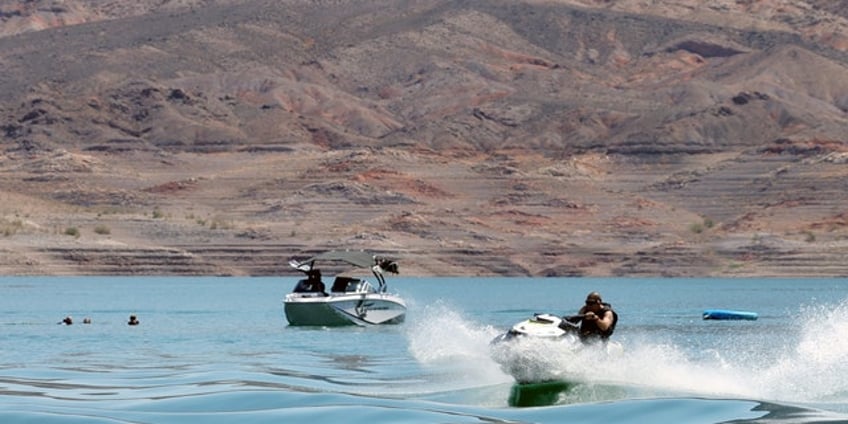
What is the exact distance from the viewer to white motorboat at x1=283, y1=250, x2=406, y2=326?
74.1m

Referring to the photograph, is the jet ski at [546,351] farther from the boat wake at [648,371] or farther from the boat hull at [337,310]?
the boat hull at [337,310]

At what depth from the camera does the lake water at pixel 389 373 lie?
116 feet

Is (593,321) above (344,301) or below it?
below

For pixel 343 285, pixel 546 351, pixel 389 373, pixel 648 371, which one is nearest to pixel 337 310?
pixel 343 285

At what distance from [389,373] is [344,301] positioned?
25590 millimetres

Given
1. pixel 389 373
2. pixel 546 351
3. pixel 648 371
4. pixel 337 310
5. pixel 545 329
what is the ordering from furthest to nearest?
pixel 337 310
pixel 389 373
pixel 648 371
pixel 545 329
pixel 546 351

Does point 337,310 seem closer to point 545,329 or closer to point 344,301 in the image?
point 344,301

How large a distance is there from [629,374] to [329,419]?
25.5 feet

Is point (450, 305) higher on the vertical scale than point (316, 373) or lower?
higher

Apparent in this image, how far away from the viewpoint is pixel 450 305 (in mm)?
107812

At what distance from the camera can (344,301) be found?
243 ft

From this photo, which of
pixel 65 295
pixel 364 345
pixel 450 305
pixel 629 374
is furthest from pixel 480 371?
pixel 65 295

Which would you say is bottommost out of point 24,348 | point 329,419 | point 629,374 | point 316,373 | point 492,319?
point 329,419

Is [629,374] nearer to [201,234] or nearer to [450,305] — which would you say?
[450,305]
